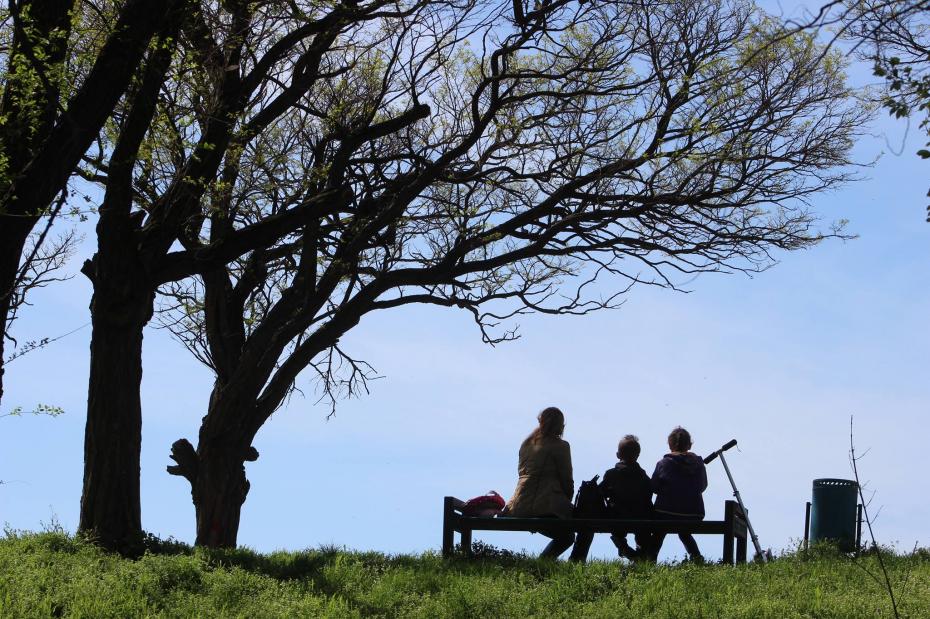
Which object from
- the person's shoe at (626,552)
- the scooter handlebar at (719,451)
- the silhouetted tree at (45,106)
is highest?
the silhouetted tree at (45,106)

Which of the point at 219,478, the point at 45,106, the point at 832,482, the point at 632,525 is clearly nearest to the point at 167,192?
the point at 45,106

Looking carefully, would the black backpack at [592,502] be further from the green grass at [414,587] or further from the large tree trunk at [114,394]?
the large tree trunk at [114,394]

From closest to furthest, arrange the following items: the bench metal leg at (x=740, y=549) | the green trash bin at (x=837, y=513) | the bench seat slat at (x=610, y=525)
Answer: the bench seat slat at (x=610, y=525)
the bench metal leg at (x=740, y=549)
the green trash bin at (x=837, y=513)

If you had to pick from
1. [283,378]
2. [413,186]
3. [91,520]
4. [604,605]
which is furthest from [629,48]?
[91,520]

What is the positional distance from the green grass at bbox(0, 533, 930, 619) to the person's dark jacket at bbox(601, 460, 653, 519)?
78 cm

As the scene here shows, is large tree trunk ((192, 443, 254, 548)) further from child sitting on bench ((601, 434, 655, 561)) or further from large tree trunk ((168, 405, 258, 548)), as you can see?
child sitting on bench ((601, 434, 655, 561))

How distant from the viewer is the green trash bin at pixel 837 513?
1246cm

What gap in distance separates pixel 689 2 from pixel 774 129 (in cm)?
223

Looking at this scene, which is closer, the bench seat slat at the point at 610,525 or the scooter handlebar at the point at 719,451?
the bench seat slat at the point at 610,525

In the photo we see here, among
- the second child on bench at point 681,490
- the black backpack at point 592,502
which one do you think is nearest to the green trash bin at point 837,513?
the second child on bench at point 681,490

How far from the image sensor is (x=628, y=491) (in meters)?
11.5

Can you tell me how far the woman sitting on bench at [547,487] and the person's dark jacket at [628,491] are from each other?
18.3 inches

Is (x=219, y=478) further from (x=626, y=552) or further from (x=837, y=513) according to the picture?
(x=837, y=513)

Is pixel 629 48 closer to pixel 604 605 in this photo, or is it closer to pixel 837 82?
pixel 837 82
